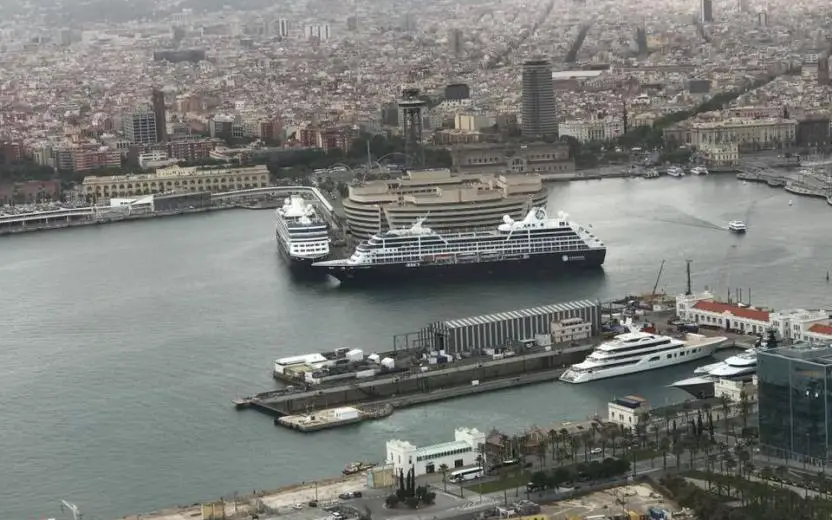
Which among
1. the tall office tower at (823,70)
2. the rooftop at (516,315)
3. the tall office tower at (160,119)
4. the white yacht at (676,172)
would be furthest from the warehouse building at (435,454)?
the tall office tower at (823,70)

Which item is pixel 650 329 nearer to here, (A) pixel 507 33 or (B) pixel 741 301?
(B) pixel 741 301

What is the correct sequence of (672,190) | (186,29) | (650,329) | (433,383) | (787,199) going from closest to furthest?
(433,383)
(650,329)
(787,199)
(672,190)
(186,29)

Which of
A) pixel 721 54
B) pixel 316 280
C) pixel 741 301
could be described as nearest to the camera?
pixel 741 301

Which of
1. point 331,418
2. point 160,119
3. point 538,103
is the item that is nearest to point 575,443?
point 331,418

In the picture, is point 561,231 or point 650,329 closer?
point 650,329

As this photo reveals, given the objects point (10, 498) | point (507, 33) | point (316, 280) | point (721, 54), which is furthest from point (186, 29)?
point (10, 498)

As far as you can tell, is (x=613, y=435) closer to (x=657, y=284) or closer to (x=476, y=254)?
(x=657, y=284)

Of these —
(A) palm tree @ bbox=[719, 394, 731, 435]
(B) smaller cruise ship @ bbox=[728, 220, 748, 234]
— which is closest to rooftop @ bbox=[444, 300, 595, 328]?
(A) palm tree @ bbox=[719, 394, 731, 435]
